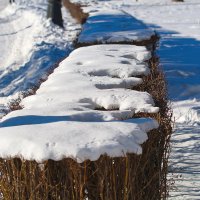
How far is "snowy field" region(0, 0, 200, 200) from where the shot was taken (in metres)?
6.64

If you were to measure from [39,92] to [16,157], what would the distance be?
1.85 metres

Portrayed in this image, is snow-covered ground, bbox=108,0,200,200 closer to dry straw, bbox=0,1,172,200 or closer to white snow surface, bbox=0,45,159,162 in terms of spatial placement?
white snow surface, bbox=0,45,159,162

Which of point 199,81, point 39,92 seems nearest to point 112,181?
point 39,92

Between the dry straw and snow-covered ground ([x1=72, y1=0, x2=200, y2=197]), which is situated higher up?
the dry straw

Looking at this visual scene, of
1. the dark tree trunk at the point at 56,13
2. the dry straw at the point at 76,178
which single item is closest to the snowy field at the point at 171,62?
the dark tree trunk at the point at 56,13

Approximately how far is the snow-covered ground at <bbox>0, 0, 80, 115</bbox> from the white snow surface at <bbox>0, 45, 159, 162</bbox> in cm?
298

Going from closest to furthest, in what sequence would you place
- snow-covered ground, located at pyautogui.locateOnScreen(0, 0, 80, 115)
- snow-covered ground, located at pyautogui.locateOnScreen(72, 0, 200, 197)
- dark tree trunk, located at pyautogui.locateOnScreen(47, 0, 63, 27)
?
snow-covered ground, located at pyautogui.locateOnScreen(72, 0, 200, 197) → snow-covered ground, located at pyautogui.locateOnScreen(0, 0, 80, 115) → dark tree trunk, located at pyautogui.locateOnScreen(47, 0, 63, 27)

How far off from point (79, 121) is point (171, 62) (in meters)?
9.41

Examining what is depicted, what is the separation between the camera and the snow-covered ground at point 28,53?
12.0 m

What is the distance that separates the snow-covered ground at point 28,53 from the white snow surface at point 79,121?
9.78 feet

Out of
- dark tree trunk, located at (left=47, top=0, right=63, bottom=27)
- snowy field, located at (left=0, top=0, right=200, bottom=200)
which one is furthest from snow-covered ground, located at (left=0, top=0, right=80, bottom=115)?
dark tree trunk, located at (left=47, top=0, right=63, bottom=27)

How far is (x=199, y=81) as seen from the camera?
11133 millimetres

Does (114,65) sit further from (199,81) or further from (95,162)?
(199,81)

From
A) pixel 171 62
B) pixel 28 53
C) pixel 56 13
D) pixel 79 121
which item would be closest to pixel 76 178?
pixel 79 121
